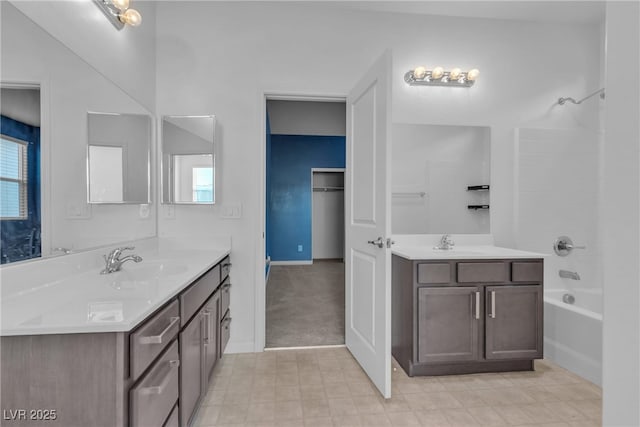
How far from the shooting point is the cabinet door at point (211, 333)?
1754mm

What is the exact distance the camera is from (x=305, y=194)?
6609mm

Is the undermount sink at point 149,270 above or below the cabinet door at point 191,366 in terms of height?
above

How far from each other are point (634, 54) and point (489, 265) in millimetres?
2141

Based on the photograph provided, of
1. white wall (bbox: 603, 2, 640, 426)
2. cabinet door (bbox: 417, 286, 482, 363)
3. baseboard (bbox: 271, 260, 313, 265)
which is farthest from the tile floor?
baseboard (bbox: 271, 260, 313, 265)

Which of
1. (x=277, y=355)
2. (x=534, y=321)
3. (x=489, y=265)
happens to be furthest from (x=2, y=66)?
(x=534, y=321)

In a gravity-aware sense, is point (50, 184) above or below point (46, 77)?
below

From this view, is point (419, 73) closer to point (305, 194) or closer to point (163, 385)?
point (163, 385)

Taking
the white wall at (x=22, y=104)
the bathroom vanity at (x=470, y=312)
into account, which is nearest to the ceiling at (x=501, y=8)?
the bathroom vanity at (x=470, y=312)

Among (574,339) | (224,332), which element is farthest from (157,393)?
(574,339)

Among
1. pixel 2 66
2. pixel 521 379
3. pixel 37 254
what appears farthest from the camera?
pixel 521 379

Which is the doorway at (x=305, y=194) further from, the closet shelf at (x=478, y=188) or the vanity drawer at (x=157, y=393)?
the vanity drawer at (x=157, y=393)

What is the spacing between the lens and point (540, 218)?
2.85m

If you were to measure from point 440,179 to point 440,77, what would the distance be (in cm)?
86

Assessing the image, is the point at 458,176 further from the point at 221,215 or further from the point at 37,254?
the point at 37,254
